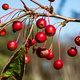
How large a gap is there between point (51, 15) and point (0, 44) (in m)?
14.2

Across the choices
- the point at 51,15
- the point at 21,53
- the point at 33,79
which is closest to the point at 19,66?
the point at 21,53

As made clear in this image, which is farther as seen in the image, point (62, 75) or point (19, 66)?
point (62, 75)

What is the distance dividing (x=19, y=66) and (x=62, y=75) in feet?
44.2

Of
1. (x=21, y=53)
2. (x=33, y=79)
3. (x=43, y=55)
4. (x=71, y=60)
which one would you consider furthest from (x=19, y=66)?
(x=71, y=60)

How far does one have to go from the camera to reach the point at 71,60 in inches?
576

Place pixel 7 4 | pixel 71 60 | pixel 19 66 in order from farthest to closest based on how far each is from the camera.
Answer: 1. pixel 71 60
2. pixel 7 4
3. pixel 19 66

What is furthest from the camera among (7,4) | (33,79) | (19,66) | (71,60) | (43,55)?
(71,60)

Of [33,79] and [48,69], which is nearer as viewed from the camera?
[33,79]

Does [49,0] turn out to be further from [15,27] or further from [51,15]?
[15,27]

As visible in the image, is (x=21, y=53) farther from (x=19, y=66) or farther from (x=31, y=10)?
(x=31, y=10)

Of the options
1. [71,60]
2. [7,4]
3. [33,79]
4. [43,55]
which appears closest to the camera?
[43,55]

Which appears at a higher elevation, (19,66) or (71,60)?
(71,60)

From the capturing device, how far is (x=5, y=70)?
2.28 feet

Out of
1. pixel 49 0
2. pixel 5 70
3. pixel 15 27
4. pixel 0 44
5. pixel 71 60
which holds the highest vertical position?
pixel 0 44
